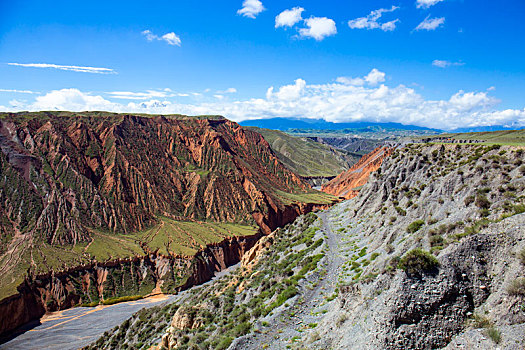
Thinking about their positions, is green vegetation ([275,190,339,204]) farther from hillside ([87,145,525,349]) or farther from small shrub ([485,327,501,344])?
small shrub ([485,327,501,344])

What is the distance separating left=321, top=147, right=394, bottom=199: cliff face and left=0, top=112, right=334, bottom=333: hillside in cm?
1308

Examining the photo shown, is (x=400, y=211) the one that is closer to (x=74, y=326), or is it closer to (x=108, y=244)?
(x=74, y=326)

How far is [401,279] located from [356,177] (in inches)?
4329

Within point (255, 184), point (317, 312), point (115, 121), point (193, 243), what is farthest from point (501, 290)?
point (115, 121)

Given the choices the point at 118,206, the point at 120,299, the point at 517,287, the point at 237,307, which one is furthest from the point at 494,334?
the point at 118,206

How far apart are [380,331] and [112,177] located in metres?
90.8

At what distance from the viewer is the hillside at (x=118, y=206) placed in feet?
194

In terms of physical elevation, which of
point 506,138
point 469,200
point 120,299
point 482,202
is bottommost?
point 120,299

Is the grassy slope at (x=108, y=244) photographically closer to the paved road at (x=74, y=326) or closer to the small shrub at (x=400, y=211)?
the paved road at (x=74, y=326)

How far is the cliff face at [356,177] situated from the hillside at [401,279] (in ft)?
231

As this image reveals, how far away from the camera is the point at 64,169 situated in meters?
81.5

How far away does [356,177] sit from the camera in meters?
118

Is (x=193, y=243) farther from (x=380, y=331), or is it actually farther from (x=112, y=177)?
(x=380, y=331)

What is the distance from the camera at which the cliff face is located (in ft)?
356
